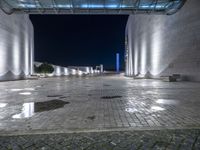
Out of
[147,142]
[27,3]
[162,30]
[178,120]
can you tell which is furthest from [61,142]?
[162,30]

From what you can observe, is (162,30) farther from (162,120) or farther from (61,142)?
(61,142)

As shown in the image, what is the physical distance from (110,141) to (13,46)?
39714mm

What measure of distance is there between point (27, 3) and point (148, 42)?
27516 mm

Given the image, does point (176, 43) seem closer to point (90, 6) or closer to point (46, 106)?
point (90, 6)

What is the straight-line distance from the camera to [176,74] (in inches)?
1049

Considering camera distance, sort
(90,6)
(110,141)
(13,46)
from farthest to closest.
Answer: (13,46) < (90,6) < (110,141)

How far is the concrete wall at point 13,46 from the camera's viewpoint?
33.4 metres

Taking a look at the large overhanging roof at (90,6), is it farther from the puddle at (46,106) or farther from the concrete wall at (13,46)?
the concrete wall at (13,46)

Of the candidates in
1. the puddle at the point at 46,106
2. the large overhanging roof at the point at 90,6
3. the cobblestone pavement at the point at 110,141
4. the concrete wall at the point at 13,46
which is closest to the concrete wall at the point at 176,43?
the large overhanging roof at the point at 90,6

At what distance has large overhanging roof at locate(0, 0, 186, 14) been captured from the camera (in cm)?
1948

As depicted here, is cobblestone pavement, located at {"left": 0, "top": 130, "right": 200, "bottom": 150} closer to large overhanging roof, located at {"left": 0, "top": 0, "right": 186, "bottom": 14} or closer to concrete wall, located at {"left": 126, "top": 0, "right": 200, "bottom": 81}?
large overhanging roof, located at {"left": 0, "top": 0, "right": 186, "bottom": 14}

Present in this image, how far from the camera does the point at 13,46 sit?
1523 inches

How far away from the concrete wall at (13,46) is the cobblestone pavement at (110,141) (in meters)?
32.4

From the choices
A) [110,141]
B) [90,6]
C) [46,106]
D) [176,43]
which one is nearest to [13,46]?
[90,6]
